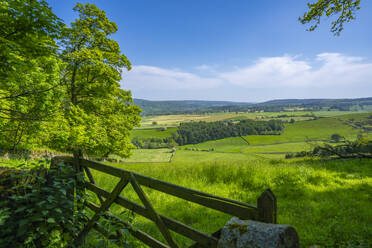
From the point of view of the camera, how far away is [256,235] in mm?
1956

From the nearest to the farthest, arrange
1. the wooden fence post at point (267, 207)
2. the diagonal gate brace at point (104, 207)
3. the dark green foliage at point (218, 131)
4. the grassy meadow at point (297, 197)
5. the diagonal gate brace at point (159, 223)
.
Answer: the wooden fence post at point (267, 207)
the diagonal gate brace at point (159, 223)
the diagonal gate brace at point (104, 207)
the grassy meadow at point (297, 197)
the dark green foliage at point (218, 131)

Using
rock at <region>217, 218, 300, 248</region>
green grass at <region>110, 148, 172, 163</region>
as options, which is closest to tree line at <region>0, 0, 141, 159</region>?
rock at <region>217, 218, 300, 248</region>

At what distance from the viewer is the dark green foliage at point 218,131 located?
11164 centimetres

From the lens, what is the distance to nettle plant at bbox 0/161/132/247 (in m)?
2.88

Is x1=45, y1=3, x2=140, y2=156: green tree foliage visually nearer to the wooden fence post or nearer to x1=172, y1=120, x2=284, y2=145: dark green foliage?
the wooden fence post

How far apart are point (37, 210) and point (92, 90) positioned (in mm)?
14064

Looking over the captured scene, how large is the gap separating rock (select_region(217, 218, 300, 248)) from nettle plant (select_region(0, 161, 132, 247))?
1.66 m

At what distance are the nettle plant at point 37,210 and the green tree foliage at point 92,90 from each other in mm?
10271

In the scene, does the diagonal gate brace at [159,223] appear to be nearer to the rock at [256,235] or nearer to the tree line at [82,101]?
the rock at [256,235]

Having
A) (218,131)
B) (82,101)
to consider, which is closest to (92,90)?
(82,101)

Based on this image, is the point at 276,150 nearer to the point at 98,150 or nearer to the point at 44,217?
the point at 98,150

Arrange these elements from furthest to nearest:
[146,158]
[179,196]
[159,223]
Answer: [146,158] < [159,223] < [179,196]

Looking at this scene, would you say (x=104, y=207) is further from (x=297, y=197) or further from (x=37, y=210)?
(x=297, y=197)

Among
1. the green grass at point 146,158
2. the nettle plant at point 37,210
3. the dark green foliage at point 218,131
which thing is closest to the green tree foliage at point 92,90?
the nettle plant at point 37,210
